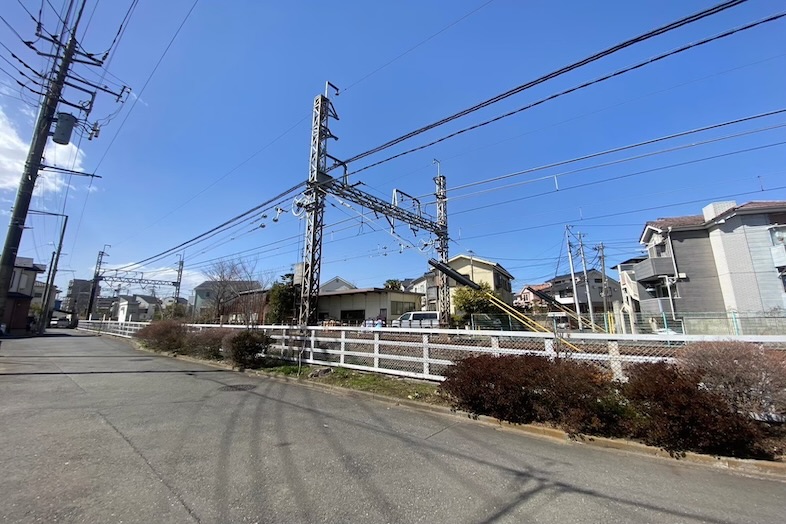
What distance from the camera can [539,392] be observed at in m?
5.50

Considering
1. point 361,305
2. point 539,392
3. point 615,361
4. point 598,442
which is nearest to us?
point 598,442

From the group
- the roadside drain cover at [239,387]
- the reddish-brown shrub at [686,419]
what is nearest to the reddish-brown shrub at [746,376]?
the reddish-brown shrub at [686,419]

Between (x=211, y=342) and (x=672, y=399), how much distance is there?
46.1ft

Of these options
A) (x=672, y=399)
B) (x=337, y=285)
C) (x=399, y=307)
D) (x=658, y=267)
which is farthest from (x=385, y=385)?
(x=337, y=285)

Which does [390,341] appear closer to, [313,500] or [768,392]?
[313,500]

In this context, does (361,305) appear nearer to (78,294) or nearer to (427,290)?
(427,290)

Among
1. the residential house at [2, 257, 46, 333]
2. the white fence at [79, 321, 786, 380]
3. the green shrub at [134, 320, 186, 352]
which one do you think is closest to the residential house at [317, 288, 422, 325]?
the green shrub at [134, 320, 186, 352]

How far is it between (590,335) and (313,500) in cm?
523

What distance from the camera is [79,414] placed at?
588 cm

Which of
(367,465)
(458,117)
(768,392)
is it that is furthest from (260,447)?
(458,117)

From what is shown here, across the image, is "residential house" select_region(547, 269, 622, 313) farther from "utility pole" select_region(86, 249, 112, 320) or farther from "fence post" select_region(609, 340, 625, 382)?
"utility pole" select_region(86, 249, 112, 320)

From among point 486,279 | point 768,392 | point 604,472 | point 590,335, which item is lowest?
point 604,472

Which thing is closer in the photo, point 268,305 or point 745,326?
point 745,326

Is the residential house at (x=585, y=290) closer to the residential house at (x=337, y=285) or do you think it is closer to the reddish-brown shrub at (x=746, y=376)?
the residential house at (x=337, y=285)
